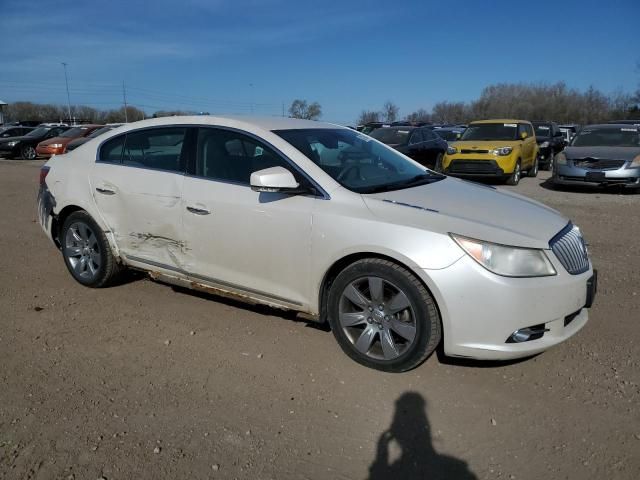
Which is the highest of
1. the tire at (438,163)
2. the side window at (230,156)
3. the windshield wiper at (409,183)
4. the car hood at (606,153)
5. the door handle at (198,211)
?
the side window at (230,156)

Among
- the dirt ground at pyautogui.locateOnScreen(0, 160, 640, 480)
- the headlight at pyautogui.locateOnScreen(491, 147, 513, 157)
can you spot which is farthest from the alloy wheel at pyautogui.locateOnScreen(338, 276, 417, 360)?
the headlight at pyautogui.locateOnScreen(491, 147, 513, 157)

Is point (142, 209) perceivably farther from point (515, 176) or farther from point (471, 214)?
point (515, 176)

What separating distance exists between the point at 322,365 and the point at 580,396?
1.59m

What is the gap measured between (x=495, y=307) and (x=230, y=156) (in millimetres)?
2197

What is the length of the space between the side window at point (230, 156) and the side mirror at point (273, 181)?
9.9 inches

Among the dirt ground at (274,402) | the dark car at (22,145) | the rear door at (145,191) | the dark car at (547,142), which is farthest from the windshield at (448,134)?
the rear door at (145,191)

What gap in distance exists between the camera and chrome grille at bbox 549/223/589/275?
3.12 metres

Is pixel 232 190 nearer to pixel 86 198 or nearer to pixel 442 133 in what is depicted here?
pixel 86 198

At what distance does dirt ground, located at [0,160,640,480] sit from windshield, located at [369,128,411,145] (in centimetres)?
1022

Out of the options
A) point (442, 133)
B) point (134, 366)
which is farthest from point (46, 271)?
point (442, 133)

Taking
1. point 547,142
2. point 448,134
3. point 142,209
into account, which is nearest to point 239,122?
point 142,209

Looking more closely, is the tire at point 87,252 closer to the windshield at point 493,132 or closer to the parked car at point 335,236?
the parked car at point 335,236

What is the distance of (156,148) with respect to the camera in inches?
170

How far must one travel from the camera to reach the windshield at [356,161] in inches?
144
